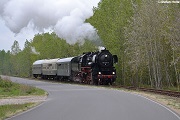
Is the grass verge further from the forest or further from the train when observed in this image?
the forest

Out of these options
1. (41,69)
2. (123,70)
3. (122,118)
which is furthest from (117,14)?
(122,118)

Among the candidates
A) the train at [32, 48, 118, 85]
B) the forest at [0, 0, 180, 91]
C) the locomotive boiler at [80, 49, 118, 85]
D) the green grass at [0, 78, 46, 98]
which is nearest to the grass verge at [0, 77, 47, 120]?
the green grass at [0, 78, 46, 98]

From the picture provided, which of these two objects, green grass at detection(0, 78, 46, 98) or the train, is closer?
green grass at detection(0, 78, 46, 98)

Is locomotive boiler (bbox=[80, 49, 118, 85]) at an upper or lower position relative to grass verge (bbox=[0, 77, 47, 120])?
upper

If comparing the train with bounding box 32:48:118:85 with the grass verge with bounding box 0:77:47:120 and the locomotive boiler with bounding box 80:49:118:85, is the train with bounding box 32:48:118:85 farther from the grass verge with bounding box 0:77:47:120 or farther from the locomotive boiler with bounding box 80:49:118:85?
the grass verge with bounding box 0:77:47:120

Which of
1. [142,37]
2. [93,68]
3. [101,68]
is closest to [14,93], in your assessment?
[93,68]

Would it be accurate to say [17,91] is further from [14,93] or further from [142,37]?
[142,37]

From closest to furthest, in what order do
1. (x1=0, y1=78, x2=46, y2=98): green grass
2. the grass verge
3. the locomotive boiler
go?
the grass verge → (x1=0, y1=78, x2=46, y2=98): green grass → the locomotive boiler

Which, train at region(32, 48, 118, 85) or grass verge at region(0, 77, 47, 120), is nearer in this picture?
grass verge at region(0, 77, 47, 120)

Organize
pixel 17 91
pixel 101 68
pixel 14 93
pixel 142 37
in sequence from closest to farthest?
pixel 14 93
pixel 17 91
pixel 142 37
pixel 101 68

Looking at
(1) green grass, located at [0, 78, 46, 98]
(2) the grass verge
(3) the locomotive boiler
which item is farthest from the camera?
(3) the locomotive boiler

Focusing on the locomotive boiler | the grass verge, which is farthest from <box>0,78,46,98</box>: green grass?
the locomotive boiler

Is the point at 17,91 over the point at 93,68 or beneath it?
beneath

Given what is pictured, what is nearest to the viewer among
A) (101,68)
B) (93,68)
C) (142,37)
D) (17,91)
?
(17,91)
